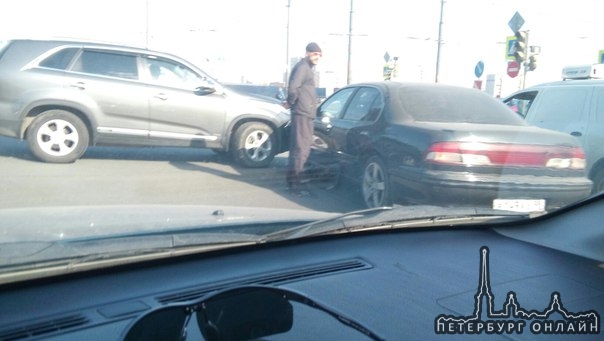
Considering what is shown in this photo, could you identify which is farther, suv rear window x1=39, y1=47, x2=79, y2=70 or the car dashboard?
suv rear window x1=39, y1=47, x2=79, y2=70

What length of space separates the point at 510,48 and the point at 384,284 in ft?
43.7

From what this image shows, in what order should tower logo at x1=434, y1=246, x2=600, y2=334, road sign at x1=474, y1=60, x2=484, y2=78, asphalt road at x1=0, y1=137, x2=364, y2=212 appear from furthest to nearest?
1. road sign at x1=474, y1=60, x2=484, y2=78
2. asphalt road at x1=0, y1=137, x2=364, y2=212
3. tower logo at x1=434, y1=246, x2=600, y2=334

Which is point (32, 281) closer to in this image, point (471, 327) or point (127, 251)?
point (127, 251)

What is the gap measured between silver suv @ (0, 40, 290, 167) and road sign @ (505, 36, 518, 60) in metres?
8.30

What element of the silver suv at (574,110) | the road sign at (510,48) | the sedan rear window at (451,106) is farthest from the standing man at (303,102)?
the road sign at (510,48)

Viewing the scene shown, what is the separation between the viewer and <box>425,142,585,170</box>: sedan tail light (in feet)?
17.2

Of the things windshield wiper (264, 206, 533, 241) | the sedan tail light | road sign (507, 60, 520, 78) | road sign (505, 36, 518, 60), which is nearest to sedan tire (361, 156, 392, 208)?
the sedan tail light

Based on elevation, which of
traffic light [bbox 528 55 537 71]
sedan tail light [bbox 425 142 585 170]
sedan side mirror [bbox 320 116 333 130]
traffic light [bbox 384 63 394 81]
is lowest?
sedan tail light [bbox 425 142 585 170]

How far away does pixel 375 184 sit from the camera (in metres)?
5.85

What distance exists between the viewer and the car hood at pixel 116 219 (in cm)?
304

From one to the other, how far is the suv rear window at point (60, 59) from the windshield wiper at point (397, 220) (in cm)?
470

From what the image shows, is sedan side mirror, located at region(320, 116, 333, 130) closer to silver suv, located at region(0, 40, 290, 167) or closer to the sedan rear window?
silver suv, located at region(0, 40, 290, 167)

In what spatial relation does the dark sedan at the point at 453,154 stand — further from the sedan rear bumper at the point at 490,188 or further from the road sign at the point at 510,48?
the road sign at the point at 510,48

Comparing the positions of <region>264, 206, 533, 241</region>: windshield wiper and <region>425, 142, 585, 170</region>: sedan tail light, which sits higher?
<region>425, 142, 585, 170</region>: sedan tail light
